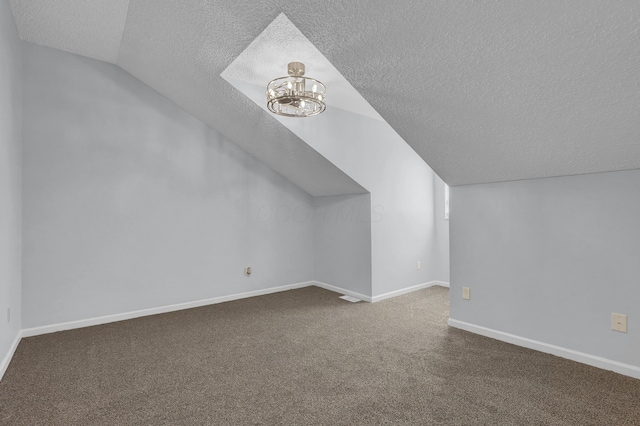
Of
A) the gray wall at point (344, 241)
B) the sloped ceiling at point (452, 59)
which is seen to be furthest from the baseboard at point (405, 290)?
the sloped ceiling at point (452, 59)

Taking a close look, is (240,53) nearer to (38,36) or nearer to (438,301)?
(38,36)

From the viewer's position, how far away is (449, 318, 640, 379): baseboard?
2.14m

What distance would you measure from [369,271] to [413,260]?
0.93 m

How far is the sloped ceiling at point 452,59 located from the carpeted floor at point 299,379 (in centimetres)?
149

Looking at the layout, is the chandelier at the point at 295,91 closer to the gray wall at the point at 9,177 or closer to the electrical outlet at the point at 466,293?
the gray wall at the point at 9,177

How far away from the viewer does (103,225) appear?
332 cm

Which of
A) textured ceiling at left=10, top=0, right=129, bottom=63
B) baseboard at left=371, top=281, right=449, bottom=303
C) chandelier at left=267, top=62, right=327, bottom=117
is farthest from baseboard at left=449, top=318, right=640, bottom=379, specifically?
textured ceiling at left=10, top=0, right=129, bottom=63

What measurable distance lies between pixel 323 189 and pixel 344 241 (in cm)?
81

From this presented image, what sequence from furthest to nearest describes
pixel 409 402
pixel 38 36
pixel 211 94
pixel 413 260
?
pixel 413 260, pixel 211 94, pixel 38 36, pixel 409 402

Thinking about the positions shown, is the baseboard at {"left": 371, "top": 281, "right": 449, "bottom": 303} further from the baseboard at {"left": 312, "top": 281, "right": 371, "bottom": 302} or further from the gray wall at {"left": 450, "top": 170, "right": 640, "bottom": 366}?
the gray wall at {"left": 450, "top": 170, "right": 640, "bottom": 366}

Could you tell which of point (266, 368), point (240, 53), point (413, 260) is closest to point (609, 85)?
point (240, 53)

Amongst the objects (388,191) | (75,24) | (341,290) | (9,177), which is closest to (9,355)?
(9,177)

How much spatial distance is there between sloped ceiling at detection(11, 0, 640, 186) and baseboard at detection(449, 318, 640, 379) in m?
1.35

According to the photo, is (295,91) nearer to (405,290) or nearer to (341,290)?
(341,290)
